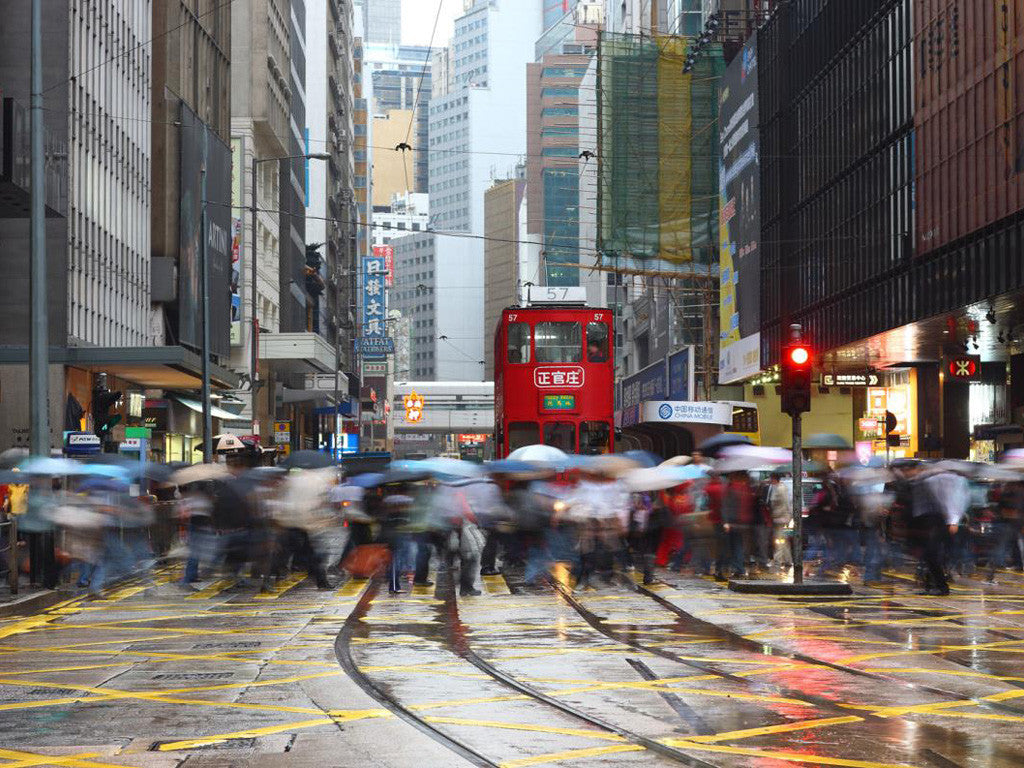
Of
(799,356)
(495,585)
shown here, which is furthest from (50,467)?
(799,356)

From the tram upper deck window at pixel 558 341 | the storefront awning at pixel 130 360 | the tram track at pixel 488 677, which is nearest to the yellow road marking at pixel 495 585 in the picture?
the tram track at pixel 488 677

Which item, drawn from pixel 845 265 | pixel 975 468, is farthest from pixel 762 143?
pixel 975 468

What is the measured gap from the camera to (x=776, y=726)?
9.55m

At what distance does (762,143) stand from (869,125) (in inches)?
538

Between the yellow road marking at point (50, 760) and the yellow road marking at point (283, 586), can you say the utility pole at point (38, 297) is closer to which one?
the yellow road marking at point (283, 586)

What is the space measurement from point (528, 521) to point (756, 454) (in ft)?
13.2

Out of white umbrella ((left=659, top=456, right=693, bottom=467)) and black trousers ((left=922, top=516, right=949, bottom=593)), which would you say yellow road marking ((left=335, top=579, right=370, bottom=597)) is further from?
black trousers ((left=922, top=516, right=949, bottom=593))

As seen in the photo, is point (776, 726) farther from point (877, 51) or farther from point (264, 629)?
point (877, 51)

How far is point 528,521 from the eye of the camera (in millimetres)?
22609

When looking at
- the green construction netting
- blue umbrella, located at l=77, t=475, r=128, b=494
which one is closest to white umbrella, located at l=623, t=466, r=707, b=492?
blue umbrella, located at l=77, t=475, r=128, b=494

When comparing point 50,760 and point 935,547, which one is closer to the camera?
point 50,760

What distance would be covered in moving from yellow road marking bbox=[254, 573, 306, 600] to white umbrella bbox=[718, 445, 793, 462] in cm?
656

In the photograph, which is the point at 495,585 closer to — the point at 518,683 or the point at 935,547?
the point at 935,547

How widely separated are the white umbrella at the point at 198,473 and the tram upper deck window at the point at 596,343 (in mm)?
9604
